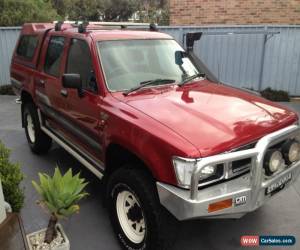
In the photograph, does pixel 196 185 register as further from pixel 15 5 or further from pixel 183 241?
pixel 15 5

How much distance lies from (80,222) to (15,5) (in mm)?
12534

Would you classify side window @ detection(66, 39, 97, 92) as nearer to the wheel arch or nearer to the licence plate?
the wheel arch

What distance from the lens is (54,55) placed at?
4801 mm

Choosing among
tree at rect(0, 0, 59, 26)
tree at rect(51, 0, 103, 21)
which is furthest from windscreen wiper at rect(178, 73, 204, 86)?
tree at rect(51, 0, 103, 21)

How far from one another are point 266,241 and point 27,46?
15.0 feet

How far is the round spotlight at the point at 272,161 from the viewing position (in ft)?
9.37

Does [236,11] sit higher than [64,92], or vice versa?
[236,11]

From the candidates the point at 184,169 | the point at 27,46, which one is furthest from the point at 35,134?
the point at 184,169

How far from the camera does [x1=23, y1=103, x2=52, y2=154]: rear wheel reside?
18.3 feet

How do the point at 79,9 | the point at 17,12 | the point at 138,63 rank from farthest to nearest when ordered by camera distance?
1. the point at 79,9
2. the point at 17,12
3. the point at 138,63

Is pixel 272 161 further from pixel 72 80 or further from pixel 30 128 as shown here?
pixel 30 128

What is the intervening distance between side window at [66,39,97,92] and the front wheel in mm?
1103

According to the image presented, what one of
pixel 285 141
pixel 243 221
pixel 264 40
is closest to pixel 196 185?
pixel 285 141

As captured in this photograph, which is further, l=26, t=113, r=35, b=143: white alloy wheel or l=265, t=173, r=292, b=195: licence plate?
l=26, t=113, r=35, b=143: white alloy wheel
